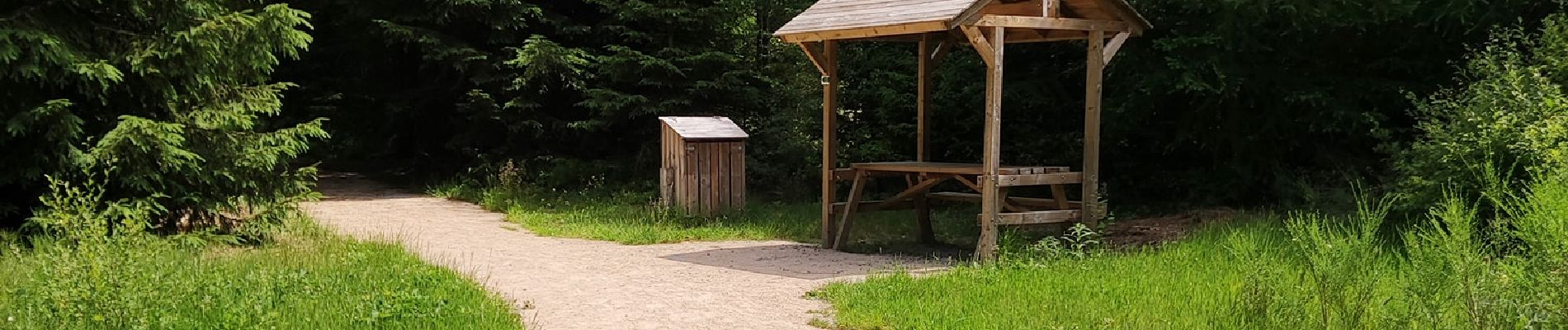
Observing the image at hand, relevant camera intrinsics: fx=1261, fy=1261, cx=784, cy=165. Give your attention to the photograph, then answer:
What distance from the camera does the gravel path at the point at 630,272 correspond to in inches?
285

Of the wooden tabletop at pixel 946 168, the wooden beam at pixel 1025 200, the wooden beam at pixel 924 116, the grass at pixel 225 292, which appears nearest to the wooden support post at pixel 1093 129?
the wooden beam at pixel 1025 200

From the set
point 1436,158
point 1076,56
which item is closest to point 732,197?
point 1076,56

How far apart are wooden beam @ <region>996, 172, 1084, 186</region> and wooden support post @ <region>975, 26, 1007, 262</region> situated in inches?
3.1

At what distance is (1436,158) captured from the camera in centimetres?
891

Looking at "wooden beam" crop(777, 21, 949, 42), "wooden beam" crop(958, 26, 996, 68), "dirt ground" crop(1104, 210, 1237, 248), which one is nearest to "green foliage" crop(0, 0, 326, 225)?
"wooden beam" crop(777, 21, 949, 42)

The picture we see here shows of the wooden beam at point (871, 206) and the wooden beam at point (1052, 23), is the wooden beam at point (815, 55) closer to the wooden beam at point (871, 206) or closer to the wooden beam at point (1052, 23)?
the wooden beam at point (871, 206)

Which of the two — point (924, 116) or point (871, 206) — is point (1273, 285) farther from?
point (924, 116)

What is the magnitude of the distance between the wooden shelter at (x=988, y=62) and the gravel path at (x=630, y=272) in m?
0.68

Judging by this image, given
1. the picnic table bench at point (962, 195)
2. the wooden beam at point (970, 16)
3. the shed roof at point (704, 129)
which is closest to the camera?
the wooden beam at point (970, 16)

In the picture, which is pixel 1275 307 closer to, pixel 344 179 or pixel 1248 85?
pixel 1248 85

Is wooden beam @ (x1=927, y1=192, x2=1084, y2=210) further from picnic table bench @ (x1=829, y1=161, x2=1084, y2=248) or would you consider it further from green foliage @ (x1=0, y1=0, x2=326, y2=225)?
green foliage @ (x1=0, y1=0, x2=326, y2=225)

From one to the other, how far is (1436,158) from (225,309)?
789cm

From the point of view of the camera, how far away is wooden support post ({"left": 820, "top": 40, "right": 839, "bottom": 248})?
1068 cm

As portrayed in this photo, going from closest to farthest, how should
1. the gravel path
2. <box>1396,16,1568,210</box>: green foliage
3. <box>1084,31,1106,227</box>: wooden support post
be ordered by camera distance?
the gravel path → <box>1396,16,1568,210</box>: green foliage → <box>1084,31,1106,227</box>: wooden support post
